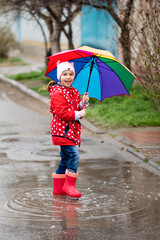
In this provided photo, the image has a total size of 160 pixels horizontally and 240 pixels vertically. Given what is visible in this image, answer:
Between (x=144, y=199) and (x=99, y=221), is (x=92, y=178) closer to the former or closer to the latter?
(x=144, y=199)

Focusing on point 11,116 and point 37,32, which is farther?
point 37,32

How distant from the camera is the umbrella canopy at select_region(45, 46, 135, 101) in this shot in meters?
6.23

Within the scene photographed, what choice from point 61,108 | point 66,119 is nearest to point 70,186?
point 66,119

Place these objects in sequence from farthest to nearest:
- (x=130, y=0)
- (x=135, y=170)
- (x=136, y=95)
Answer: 1. (x=136, y=95)
2. (x=130, y=0)
3. (x=135, y=170)

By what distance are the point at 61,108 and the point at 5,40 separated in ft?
81.8

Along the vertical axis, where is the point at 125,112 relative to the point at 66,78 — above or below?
below

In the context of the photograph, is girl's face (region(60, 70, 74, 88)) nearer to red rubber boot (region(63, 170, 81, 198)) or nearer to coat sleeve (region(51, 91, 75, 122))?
coat sleeve (region(51, 91, 75, 122))

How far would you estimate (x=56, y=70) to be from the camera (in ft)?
20.5

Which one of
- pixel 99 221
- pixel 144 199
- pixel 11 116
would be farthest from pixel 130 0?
pixel 99 221

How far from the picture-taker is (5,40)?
97.6ft

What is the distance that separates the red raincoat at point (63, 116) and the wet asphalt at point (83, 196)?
0.71 meters

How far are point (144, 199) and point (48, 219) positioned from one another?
131 cm

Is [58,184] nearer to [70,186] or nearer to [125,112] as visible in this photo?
[70,186]

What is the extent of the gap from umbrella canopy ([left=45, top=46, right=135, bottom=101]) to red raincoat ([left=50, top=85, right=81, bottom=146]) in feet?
1.69
